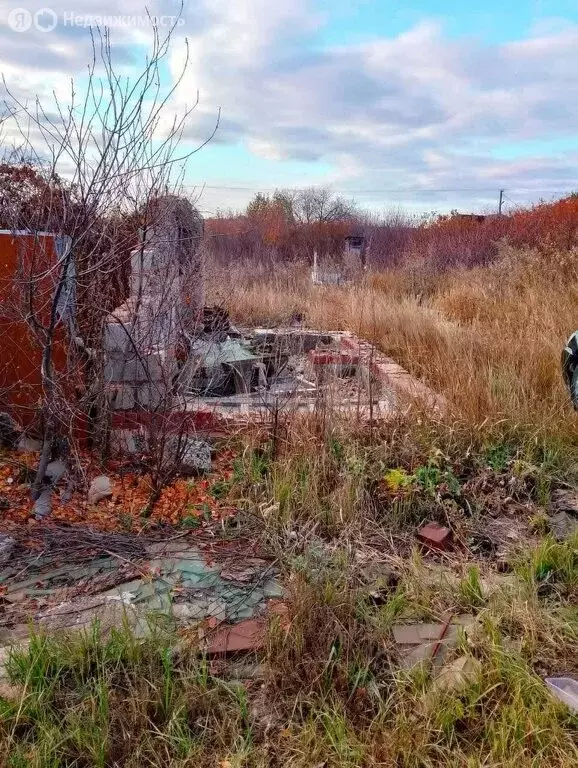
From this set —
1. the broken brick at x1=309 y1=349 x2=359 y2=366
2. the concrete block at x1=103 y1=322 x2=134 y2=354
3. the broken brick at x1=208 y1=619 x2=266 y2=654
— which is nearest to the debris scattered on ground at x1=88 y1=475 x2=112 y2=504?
the concrete block at x1=103 y1=322 x2=134 y2=354

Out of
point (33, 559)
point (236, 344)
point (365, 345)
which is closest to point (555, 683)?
point (33, 559)

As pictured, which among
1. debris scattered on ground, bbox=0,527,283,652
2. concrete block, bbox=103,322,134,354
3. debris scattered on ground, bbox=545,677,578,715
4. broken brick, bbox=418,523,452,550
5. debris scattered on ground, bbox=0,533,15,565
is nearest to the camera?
debris scattered on ground, bbox=545,677,578,715

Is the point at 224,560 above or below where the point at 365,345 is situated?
below

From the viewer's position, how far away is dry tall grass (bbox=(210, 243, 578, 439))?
13.9 feet

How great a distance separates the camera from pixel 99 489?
345 centimetres

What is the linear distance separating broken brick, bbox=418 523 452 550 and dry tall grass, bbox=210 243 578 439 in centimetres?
106

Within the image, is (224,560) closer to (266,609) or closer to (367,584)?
(266,609)

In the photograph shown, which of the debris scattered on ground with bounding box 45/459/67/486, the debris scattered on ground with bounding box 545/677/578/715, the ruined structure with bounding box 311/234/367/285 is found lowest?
the debris scattered on ground with bounding box 545/677/578/715

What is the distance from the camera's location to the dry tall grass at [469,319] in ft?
13.9

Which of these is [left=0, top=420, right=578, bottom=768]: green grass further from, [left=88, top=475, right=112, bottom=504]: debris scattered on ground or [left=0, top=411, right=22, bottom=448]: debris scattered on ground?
[left=0, top=411, right=22, bottom=448]: debris scattered on ground

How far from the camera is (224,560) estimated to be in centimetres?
287

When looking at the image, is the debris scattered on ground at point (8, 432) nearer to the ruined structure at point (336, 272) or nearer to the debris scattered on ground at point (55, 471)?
the debris scattered on ground at point (55, 471)

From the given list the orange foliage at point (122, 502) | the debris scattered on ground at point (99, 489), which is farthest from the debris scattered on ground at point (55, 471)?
the debris scattered on ground at point (99, 489)

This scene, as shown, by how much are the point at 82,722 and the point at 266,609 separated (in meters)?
0.84
